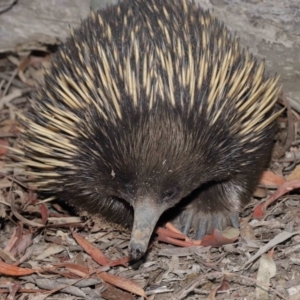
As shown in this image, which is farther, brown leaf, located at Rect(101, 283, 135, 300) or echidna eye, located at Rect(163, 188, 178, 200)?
brown leaf, located at Rect(101, 283, 135, 300)

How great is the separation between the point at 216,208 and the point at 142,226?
2.49 ft

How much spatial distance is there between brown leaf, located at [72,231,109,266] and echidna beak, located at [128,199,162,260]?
520 millimetres

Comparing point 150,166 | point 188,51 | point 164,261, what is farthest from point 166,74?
point 164,261

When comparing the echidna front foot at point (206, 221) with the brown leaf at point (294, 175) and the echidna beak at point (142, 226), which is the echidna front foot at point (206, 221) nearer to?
the brown leaf at point (294, 175)

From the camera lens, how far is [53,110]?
11.5 ft

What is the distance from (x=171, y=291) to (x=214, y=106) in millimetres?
852

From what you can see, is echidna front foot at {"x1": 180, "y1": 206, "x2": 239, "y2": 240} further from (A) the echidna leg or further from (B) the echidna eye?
(B) the echidna eye

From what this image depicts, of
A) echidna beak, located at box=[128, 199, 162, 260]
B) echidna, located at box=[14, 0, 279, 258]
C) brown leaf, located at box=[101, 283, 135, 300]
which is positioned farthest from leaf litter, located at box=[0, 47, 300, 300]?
echidna beak, located at box=[128, 199, 162, 260]

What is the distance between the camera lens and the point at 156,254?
3619 millimetres

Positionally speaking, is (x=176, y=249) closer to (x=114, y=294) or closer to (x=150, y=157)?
(x=114, y=294)

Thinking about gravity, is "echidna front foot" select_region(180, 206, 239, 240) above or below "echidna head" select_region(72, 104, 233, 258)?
below

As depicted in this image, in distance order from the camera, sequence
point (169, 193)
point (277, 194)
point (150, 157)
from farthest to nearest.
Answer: point (277, 194) < point (169, 193) < point (150, 157)

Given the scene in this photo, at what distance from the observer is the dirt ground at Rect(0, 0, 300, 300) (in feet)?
11.1

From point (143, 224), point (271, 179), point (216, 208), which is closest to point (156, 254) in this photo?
point (216, 208)
